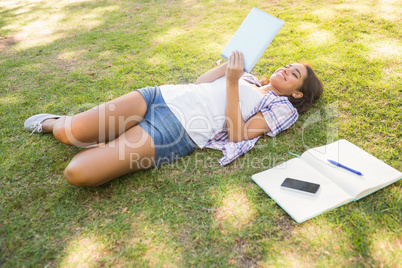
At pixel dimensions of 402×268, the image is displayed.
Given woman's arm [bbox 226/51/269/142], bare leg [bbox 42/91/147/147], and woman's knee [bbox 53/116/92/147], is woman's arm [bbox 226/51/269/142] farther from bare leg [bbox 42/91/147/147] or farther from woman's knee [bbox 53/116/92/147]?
Result: woman's knee [bbox 53/116/92/147]

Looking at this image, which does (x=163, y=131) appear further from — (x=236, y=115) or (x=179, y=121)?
(x=236, y=115)

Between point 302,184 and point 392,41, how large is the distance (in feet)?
9.79

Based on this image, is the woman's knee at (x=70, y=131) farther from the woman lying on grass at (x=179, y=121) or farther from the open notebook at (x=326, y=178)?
the open notebook at (x=326, y=178)

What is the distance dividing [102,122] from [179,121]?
598 mm

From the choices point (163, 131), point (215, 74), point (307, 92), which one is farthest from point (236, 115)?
point (307, 92)

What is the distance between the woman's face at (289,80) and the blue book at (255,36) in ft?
1.63

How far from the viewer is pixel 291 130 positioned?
2.67 m

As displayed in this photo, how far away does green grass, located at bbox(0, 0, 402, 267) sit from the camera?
1662mm

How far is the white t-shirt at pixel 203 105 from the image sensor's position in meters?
2.39

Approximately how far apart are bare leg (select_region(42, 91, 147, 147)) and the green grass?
32 cm

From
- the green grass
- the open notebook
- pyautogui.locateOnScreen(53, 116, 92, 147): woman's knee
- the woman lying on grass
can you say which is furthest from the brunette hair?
pyautogui.locateOnScreen(53, 116, 92, 147): woman's knee

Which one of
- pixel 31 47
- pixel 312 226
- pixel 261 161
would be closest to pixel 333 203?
pixel 312 226

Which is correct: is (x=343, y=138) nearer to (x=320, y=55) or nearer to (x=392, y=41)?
(x=320, y=55)

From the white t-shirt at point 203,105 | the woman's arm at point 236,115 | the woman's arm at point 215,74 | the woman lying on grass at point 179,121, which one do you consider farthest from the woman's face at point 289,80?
the woman's arm at point 215,74
